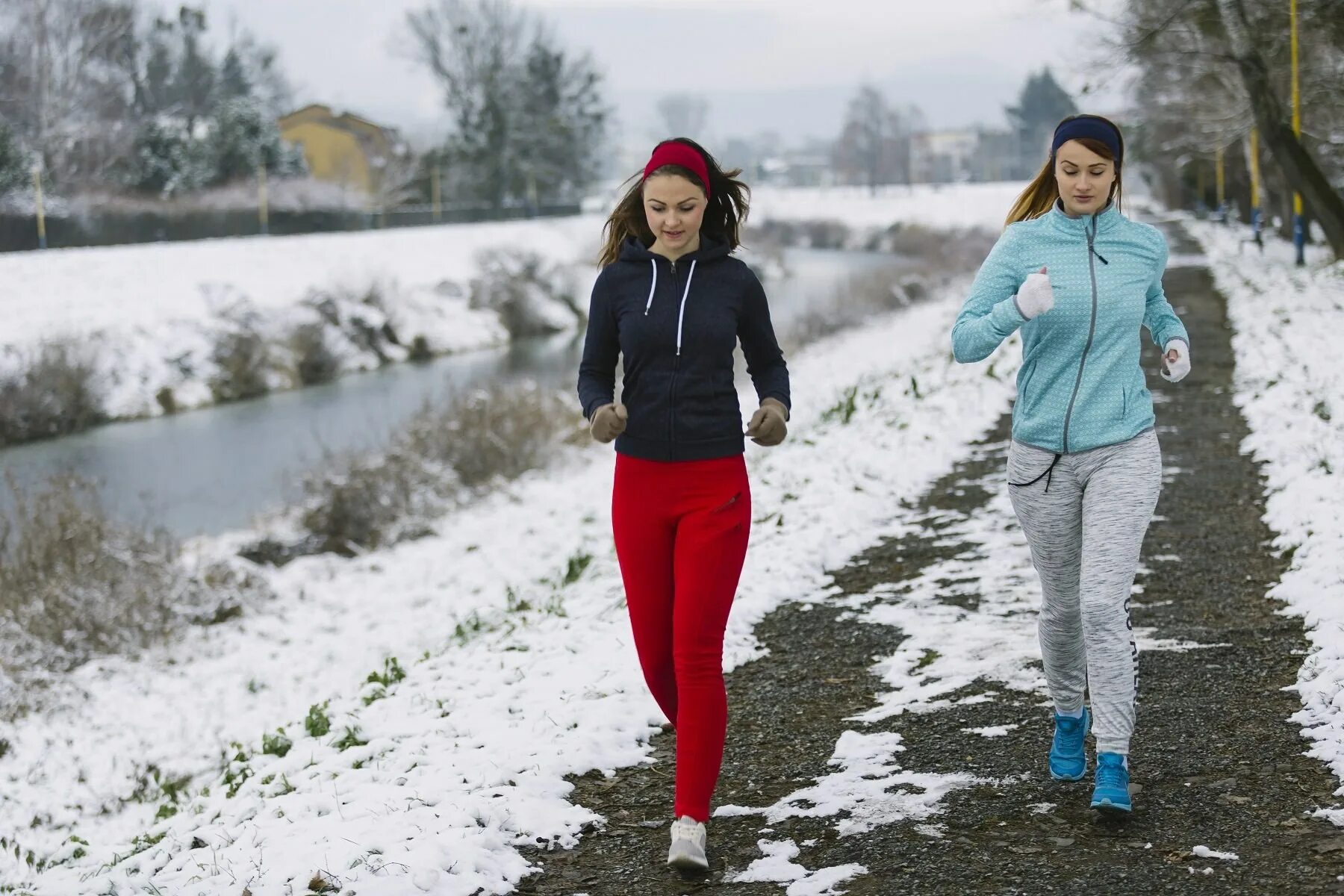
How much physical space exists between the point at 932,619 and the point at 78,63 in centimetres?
6071

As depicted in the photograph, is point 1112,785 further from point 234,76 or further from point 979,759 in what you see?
point 234,76

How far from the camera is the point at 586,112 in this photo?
80.5m

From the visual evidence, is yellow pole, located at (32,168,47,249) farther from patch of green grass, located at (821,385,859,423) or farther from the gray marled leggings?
the gray marled leggings

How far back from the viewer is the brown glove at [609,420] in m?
4.09

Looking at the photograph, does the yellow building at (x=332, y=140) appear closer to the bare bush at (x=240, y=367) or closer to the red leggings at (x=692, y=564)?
the bare bush at (x=240, y=367)

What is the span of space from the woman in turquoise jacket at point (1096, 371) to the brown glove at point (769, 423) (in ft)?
→ 1.78

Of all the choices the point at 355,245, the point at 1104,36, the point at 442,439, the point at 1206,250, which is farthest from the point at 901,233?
the point at 442,439

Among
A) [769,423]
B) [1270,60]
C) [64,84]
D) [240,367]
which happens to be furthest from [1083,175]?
[64,84]

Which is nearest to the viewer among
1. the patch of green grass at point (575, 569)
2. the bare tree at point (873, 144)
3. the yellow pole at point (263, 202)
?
the patch of green grass at point (575, 569)

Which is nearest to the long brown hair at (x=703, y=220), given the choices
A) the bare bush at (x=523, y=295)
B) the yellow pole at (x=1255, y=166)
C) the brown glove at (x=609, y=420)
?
the brown glove at (x=609, y=420)

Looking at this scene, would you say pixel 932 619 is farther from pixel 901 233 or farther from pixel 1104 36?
pixel 901 233

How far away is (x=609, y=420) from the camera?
161 inches

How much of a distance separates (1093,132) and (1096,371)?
0.68m

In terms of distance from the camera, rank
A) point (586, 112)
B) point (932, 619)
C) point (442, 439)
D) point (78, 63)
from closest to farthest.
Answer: point (932, 619)
point (442, 439)
point (78, 63)
point (586, 112)
